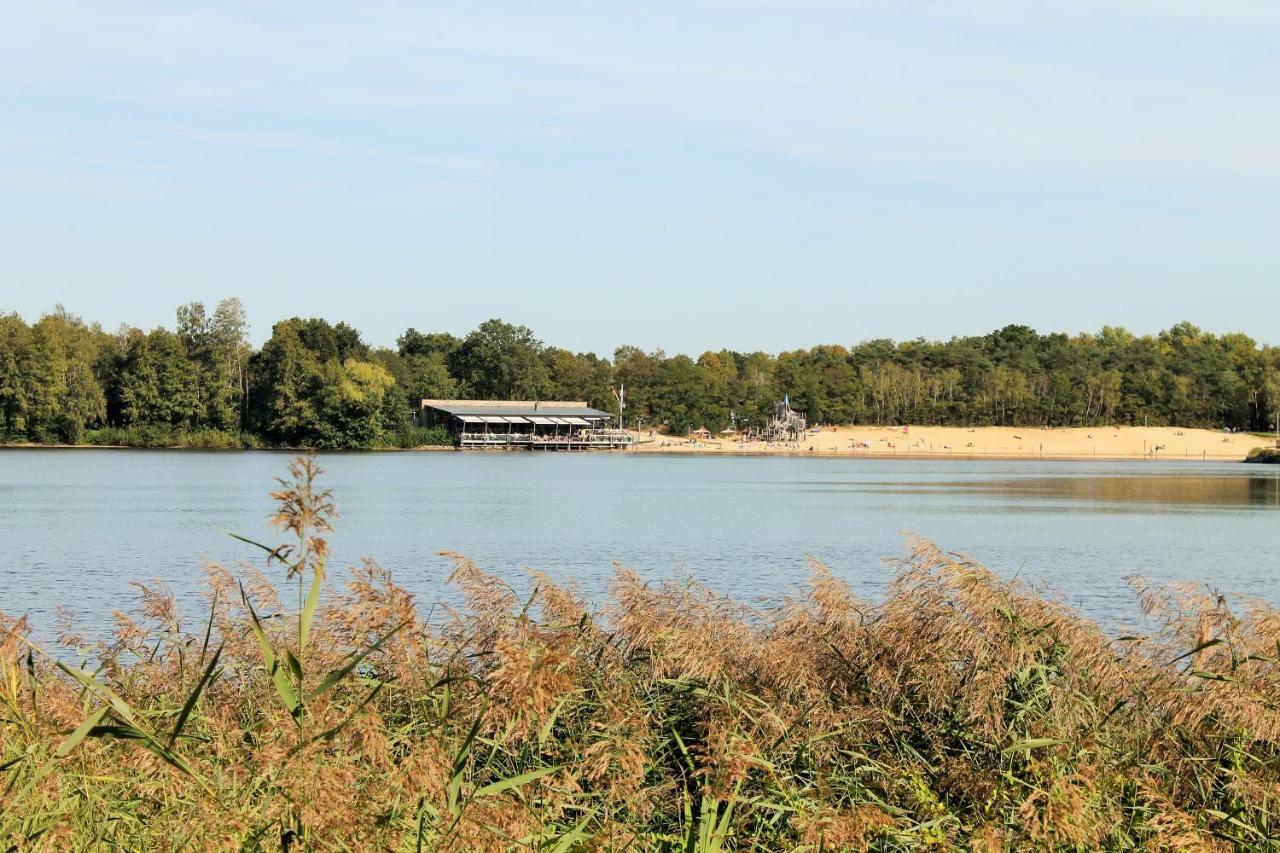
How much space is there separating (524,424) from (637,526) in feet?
290

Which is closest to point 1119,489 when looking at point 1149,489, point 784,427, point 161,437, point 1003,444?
point 1149,489

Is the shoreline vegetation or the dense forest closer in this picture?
the dense forest

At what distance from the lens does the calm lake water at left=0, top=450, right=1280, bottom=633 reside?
27078 mm

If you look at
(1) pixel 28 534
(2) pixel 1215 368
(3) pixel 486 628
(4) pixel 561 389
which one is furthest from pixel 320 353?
(3) pixel 486 628

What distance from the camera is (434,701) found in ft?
22.7

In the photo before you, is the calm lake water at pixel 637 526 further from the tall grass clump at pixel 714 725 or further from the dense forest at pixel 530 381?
the dense forest at pixel 530 381

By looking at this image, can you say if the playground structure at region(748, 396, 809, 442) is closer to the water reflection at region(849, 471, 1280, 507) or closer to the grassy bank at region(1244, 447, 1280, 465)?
the grassy bank at region(1244, 447, 1280, 465)

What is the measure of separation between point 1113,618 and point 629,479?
6217 centimetres

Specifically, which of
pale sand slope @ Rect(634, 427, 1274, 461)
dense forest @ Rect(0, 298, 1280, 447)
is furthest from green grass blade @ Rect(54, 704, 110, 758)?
pale sand slope @ Rect(634, 427, 1274, 461)

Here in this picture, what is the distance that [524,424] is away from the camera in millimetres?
131250

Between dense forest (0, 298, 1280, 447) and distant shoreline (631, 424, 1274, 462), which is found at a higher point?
dense forest (0, 298, 1280, 447)

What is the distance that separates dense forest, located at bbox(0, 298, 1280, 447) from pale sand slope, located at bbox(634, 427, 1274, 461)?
3500 millimetres

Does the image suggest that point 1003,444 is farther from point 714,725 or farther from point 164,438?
point 714,725

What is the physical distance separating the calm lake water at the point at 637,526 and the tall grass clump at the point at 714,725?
118 cm
